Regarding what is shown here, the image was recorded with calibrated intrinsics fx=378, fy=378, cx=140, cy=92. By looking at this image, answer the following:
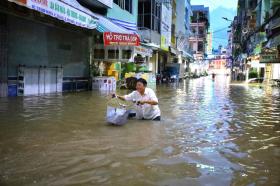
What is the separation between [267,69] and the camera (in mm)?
48812

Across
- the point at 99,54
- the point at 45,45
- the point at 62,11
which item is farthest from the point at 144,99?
the point at 99,54

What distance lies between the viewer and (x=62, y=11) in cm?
1330

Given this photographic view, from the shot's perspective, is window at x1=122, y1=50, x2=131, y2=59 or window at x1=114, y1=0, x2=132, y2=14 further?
window at x1=114, y1=0, x2=132, y2=14

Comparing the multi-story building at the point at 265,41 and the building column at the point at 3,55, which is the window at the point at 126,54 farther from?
the multi-story building at the point at 265,41

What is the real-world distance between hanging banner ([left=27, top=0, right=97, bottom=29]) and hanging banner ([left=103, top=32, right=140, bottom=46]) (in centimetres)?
211

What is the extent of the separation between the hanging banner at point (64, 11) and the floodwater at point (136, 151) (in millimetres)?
3403

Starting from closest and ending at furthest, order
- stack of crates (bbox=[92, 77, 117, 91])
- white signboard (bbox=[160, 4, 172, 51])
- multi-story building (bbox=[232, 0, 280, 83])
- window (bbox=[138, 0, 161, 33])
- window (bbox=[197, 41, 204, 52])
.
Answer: stack of crates (bbox=[92, 77, 117, 91])
multi-story building (bbox=[232, 0, 280, 83])
window (bbox=[138, 0, 161, 33])
white signboard (bbox=[160, 4, 172, 51])
window (bbox=[197, 41, 204, 52])

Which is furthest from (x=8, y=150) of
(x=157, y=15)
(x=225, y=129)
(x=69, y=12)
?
(x=157, y=15)

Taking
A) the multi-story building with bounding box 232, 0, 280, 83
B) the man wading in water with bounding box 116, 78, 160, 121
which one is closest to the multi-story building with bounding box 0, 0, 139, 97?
the man wading in water with bounding box 116, 78, 160, 121

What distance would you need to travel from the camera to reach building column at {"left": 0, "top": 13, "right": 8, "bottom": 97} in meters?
14.2

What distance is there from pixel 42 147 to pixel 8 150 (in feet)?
1.80

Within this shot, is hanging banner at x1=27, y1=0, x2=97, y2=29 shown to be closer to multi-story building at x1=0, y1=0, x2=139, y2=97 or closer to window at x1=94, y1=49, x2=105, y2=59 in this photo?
multi-story building at x1=0, y1=0, x2=139, y2=97

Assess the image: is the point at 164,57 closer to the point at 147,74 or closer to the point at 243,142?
the point at 147,74

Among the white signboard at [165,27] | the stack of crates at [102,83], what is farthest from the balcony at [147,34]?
the stack of crates at [102,83]
